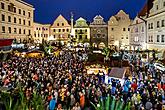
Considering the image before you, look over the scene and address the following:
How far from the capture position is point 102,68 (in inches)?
1232

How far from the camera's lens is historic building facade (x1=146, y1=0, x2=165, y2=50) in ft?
150

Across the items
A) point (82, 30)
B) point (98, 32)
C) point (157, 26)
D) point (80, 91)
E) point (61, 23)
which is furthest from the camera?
point (61, 23)

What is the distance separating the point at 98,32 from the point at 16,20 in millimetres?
34747

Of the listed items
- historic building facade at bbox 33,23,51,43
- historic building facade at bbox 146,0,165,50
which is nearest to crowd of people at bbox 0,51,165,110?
historic building facade at bbox 146,0,165,50

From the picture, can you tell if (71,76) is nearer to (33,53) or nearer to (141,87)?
(141,87)

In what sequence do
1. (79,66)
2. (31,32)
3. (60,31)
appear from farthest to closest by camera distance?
(60,31)
(31,32)
(79,66)

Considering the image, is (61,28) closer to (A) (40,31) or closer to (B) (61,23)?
(B) (61,23)

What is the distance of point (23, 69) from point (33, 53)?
14617 mm

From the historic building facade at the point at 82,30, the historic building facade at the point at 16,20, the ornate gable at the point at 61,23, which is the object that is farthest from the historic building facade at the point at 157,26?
the ornate gable at the point at 61,23

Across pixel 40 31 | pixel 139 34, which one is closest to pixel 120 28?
pixel 139 34

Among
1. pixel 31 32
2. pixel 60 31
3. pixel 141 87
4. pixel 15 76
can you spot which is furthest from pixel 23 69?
pixel 60 31

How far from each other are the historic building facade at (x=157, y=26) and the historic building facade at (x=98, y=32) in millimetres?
33751

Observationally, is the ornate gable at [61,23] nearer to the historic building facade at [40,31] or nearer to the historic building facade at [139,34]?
the historic building facade at [40,31]

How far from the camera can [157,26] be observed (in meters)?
49.2
